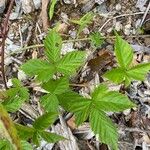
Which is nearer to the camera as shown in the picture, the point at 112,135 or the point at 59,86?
the point at 112,135

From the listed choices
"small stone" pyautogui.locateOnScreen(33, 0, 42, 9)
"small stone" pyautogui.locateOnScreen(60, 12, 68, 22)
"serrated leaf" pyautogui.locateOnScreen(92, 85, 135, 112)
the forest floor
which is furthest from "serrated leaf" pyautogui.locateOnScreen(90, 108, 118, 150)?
"small stone" pyautogui.locateOnScreen(33, 0, 42, 9)

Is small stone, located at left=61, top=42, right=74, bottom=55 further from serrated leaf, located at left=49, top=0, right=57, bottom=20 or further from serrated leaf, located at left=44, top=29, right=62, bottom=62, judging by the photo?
serrated leaf, located at left=44, top=29, right=62, bottom=62

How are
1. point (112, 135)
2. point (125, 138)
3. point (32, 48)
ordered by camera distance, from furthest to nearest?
point (32, 48) → point (125, 138) → point (112, 135)

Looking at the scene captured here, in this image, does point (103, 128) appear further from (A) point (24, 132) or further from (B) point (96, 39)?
(B) point (96, 39)

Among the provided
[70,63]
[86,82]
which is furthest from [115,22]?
[70,63]

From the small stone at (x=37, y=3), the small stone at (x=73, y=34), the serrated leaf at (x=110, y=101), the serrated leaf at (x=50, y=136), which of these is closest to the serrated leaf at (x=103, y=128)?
the serrated leaf at (x=110, y=101)

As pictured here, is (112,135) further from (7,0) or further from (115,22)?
(7,0)

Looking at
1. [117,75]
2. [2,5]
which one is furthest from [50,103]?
[2,5]
